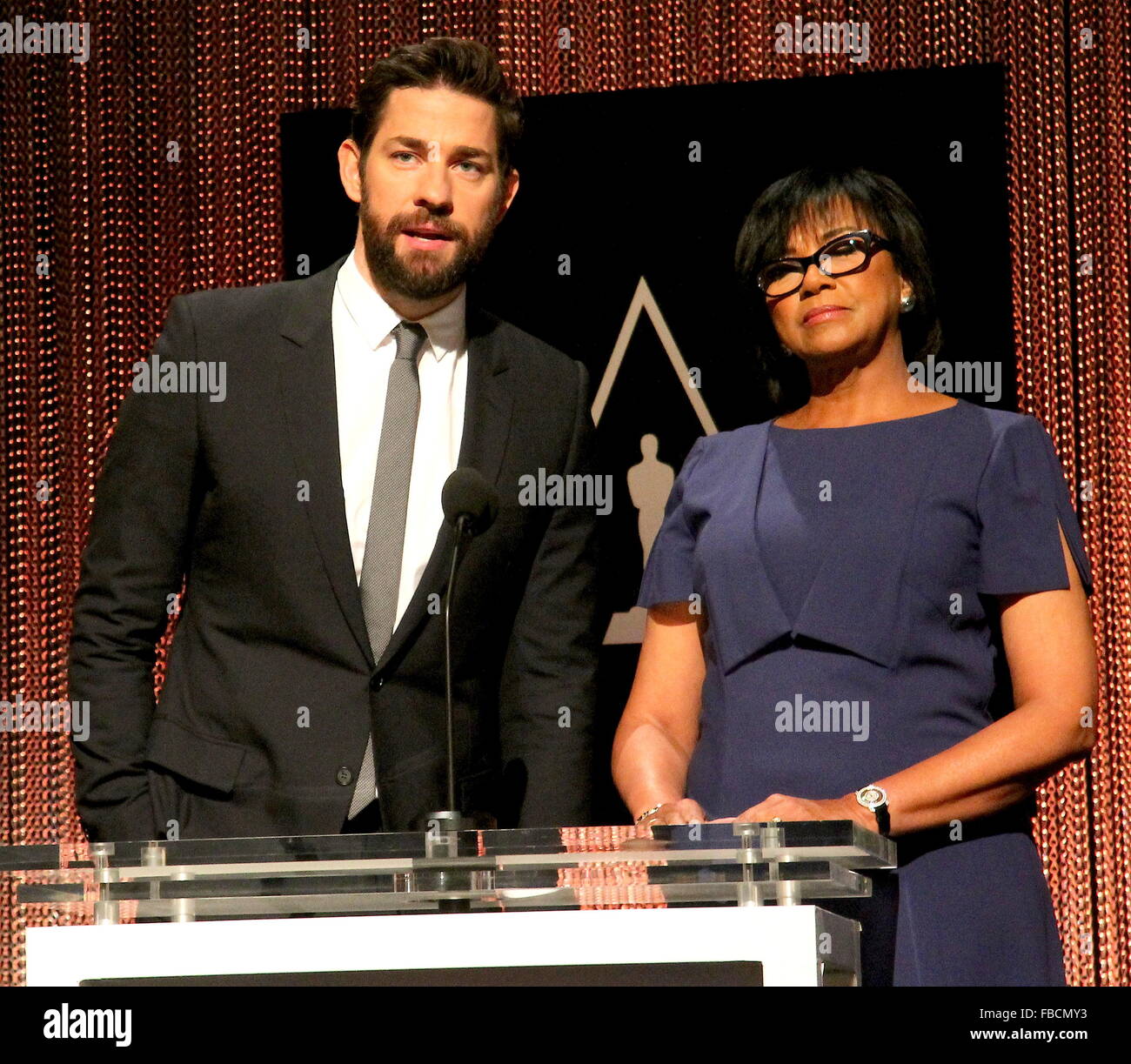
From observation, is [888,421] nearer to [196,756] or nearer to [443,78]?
[443,78]

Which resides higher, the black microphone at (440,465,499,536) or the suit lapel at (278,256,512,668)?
the suit lapel at (278,256,512,668)

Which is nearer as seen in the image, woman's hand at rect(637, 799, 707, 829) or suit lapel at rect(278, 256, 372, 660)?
woman's hand at rect(637, 799, 707, 829)

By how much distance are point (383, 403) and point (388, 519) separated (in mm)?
186

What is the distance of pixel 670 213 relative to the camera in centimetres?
319

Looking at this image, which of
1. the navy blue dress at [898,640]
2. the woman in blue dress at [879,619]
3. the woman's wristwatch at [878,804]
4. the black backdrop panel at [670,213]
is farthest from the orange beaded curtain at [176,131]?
the woman's wristwatch at [878,804]

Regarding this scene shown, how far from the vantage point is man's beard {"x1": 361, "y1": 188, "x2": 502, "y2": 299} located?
2398 mm

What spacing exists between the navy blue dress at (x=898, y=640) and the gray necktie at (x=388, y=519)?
1.29 ft

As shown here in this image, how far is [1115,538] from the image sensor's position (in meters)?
3.06

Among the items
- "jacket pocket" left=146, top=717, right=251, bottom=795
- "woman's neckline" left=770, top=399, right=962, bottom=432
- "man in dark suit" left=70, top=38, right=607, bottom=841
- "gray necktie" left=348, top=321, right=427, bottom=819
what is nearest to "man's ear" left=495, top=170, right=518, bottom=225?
"man in dark suit" left=70, top=38, right=607, bottom=841

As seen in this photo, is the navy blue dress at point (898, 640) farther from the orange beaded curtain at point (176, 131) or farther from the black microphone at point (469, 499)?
the orange beaded curtain at point (176, 131)

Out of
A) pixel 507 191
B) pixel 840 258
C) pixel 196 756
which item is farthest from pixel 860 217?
pixel 196 756

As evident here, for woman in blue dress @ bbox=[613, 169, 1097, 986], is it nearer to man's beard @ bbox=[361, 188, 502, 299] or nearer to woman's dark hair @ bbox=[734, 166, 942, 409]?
woman's dark hair @ bbox=[734, 166, 942, 409]

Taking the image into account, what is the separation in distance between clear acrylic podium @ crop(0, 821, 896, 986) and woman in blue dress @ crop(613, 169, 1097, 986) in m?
0.43

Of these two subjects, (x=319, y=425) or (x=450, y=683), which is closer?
(x=450, y=683)
